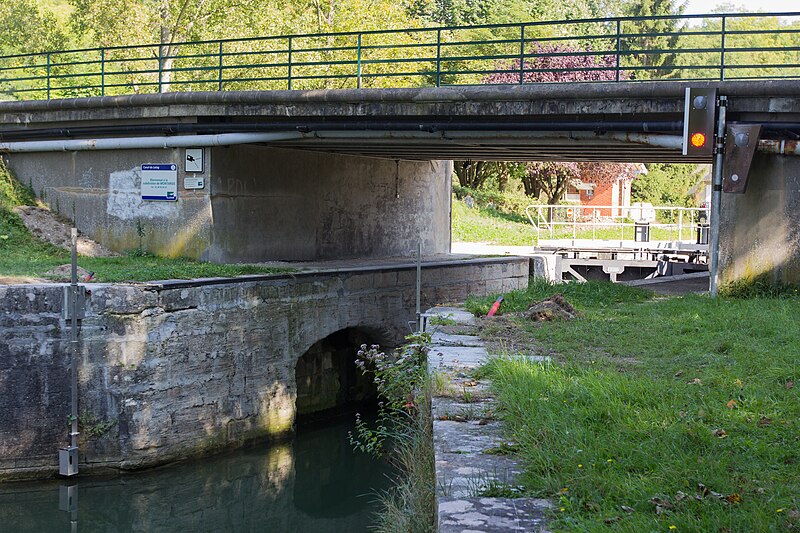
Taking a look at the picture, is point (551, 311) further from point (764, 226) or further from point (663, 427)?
point (663, 427)

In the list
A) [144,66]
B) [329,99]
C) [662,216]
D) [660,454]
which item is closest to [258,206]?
[329,99]

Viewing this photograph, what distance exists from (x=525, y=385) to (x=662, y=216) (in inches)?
1754

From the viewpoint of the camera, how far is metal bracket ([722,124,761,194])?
46.1 feet

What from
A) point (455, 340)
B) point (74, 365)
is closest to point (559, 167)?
point (74, 365)

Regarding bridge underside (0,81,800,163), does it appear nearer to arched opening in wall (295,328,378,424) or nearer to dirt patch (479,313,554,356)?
arched opening in wall (295,328,378,424)

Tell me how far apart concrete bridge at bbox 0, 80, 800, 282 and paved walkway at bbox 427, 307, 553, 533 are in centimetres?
795

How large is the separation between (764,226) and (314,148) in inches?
379

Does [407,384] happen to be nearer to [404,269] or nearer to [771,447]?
[771,447]

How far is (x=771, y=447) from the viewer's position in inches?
208

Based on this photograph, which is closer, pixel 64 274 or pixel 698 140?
pixel 698 140

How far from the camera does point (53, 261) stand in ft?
55.1

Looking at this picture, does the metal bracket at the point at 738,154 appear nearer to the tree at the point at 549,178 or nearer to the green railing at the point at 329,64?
the green railing at the point at 329,64

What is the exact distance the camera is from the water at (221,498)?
12664 millimetres

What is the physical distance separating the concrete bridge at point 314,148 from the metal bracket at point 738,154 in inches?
13.5
